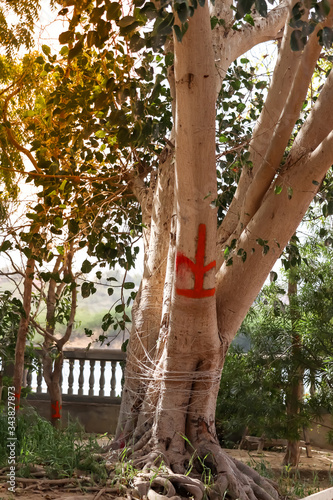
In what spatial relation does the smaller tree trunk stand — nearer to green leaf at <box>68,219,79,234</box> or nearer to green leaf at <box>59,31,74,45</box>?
green leaf at <box>68,219,79,234</box>

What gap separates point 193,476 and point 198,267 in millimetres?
1219

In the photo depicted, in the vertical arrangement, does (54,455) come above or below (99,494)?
above

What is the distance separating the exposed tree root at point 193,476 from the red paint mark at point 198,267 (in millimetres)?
956

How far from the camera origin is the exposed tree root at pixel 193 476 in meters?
2.93

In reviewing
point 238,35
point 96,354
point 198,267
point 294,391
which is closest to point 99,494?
point 198,267

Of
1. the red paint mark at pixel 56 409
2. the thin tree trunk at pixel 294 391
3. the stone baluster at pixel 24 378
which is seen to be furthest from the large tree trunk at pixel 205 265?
the stone baluster at pixel 24 378

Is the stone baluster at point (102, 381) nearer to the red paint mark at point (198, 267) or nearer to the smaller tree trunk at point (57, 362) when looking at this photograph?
the smaller tree trunk at point (57, 362)

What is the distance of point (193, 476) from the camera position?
318cm

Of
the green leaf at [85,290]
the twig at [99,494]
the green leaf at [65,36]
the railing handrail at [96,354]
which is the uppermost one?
the green leaf at [65,36]

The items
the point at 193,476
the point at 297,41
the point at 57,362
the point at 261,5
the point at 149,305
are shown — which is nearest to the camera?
the point at 261,5

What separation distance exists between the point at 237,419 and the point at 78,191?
311cm

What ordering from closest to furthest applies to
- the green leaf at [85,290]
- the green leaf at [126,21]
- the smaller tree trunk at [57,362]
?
the green leaf at [126,21], the green leaf at [85,290], the smaller tree trunk at [57,362]

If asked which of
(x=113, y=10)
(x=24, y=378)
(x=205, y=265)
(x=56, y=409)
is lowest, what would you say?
(x=56, y=409)

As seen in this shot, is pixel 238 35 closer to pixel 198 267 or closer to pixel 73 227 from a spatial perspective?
pixel 73 227
